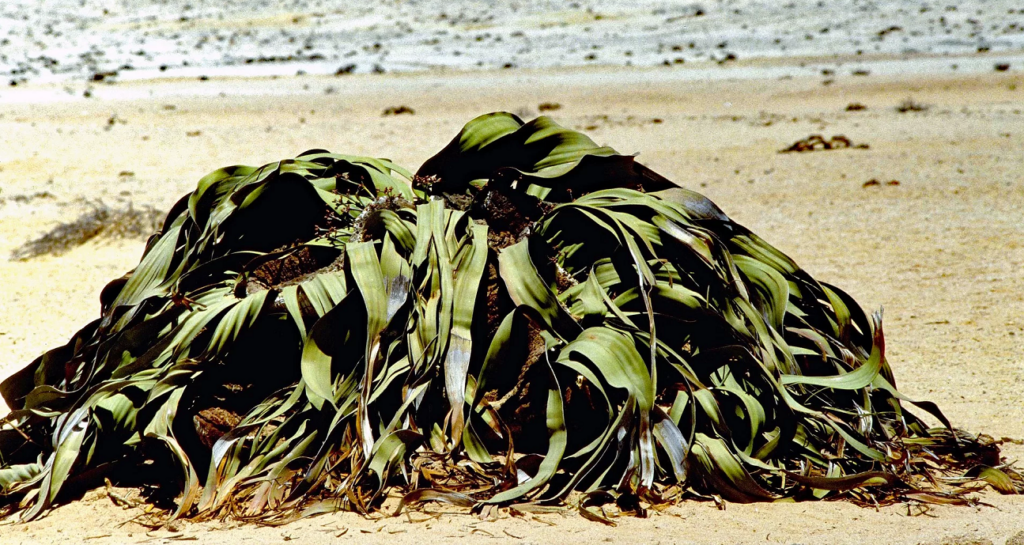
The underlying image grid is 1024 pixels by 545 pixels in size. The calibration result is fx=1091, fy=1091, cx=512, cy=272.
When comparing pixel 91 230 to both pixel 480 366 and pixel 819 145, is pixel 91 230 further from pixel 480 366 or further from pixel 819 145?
pixel 819 145

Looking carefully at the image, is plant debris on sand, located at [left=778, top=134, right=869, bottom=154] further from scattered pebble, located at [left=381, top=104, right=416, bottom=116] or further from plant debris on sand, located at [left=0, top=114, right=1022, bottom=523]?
plant debris on sand, located at [left=0, top=114, right=1022, bottom=523]

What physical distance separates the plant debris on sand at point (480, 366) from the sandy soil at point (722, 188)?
13 cm

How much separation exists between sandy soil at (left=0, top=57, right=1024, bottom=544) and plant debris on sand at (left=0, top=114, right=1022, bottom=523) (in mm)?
130

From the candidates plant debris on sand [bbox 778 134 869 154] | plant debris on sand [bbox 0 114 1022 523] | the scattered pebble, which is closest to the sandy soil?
plant debris on sand [bbox 0 114 1022 523]

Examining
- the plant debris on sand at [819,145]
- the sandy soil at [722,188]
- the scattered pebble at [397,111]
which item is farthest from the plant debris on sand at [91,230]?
the scattered pebble at [397,111]

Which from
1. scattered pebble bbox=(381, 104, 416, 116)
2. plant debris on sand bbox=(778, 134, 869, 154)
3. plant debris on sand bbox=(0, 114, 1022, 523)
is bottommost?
scattered pebble bbox=(381, 104, 416, 116)

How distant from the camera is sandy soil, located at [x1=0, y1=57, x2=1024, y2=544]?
231cm

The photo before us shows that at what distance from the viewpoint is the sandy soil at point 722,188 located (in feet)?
7.59

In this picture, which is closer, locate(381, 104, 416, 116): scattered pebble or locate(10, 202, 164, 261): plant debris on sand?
locate(10, 202, 164, 261): plant debris on sand

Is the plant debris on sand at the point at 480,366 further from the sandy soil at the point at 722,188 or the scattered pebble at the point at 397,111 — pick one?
the scattered pebble at the point at 397,111

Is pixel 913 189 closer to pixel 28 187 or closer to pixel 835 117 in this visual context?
pixel 835 117

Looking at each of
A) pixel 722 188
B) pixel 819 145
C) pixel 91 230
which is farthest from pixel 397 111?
pixel 91 230

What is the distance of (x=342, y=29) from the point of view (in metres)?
31.9

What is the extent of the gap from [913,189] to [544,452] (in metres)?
5.50
